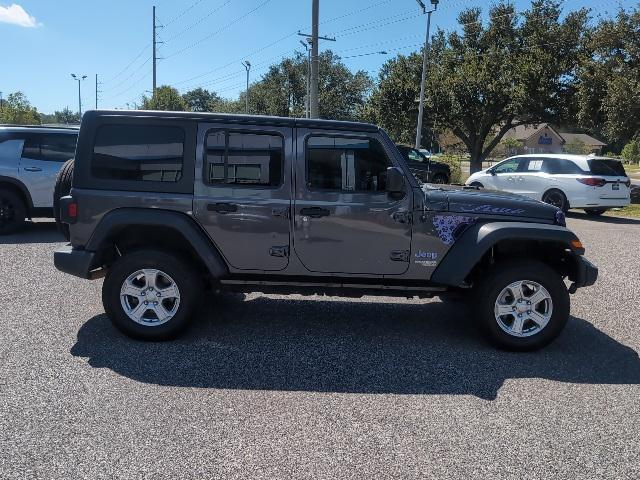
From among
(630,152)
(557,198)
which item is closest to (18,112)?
(557,198)

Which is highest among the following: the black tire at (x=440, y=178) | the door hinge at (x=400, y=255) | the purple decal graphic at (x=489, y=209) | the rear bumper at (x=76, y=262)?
the black tire at (x=440, y=178)

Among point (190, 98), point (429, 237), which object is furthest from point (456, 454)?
point (190, 98)

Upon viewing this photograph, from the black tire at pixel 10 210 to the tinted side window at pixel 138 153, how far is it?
5.80m

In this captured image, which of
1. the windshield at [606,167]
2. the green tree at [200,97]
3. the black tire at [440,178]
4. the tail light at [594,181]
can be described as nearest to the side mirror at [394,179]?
the tail light at [594,181]

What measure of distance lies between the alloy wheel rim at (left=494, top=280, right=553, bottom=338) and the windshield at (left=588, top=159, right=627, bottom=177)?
1092 centimetres

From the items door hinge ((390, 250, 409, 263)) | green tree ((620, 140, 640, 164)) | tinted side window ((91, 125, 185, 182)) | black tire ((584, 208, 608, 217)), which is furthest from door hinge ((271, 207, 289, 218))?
green tree ((620, 140, 640, 164))

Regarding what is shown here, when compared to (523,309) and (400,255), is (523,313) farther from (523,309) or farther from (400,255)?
(400,255)

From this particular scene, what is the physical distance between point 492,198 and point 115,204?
10.9 feet

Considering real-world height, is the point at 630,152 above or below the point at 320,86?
below

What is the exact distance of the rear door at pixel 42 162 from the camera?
942 cm

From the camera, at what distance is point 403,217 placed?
15.4 ft

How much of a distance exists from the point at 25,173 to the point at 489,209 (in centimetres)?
811

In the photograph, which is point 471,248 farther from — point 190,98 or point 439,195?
point 190,98

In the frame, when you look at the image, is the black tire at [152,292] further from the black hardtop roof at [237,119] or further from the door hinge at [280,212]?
the black hardtop roof at [237,119]
